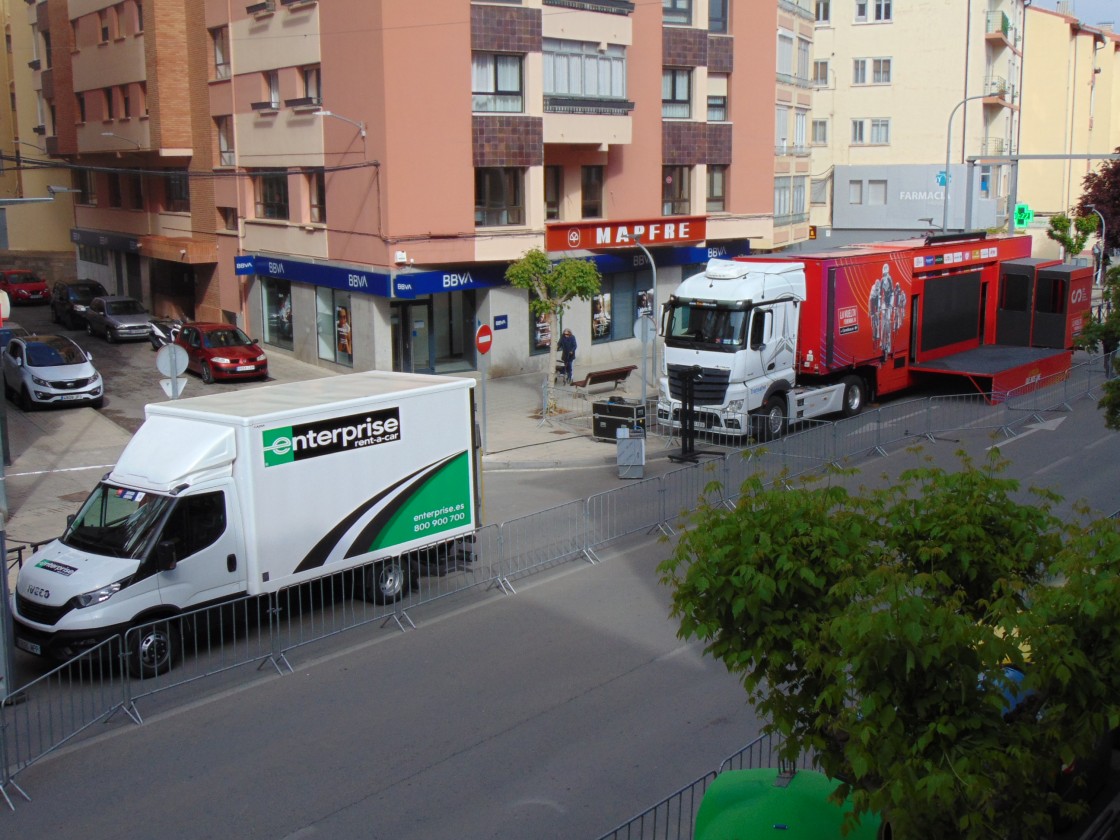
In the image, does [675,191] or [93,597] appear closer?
[93,597]

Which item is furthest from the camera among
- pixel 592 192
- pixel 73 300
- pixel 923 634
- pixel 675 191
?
pixel 73 300

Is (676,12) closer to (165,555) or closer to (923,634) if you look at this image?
(165,555)

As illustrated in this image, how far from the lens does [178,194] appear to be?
40281 millimetres

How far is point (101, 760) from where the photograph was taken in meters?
10.4

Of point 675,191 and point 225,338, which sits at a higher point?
point 675,191

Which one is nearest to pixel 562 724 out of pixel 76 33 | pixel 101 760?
pixel 101 760

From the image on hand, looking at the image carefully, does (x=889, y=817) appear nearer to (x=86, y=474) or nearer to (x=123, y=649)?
(x=123, y=649)

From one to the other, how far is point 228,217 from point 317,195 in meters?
6.51

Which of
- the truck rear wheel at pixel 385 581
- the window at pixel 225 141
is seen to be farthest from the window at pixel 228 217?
the truck rear wheel at pixel 385 581

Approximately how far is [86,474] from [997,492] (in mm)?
18558

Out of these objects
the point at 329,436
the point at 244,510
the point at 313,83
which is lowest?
the point at 244,510

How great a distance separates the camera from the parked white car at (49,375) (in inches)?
1047

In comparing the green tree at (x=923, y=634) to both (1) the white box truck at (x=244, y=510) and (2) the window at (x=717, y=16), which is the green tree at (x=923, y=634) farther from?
→ (2) the window at (x=717, y=16)

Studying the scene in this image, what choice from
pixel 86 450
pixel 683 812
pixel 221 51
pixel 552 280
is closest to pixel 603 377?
pixel 552 280
